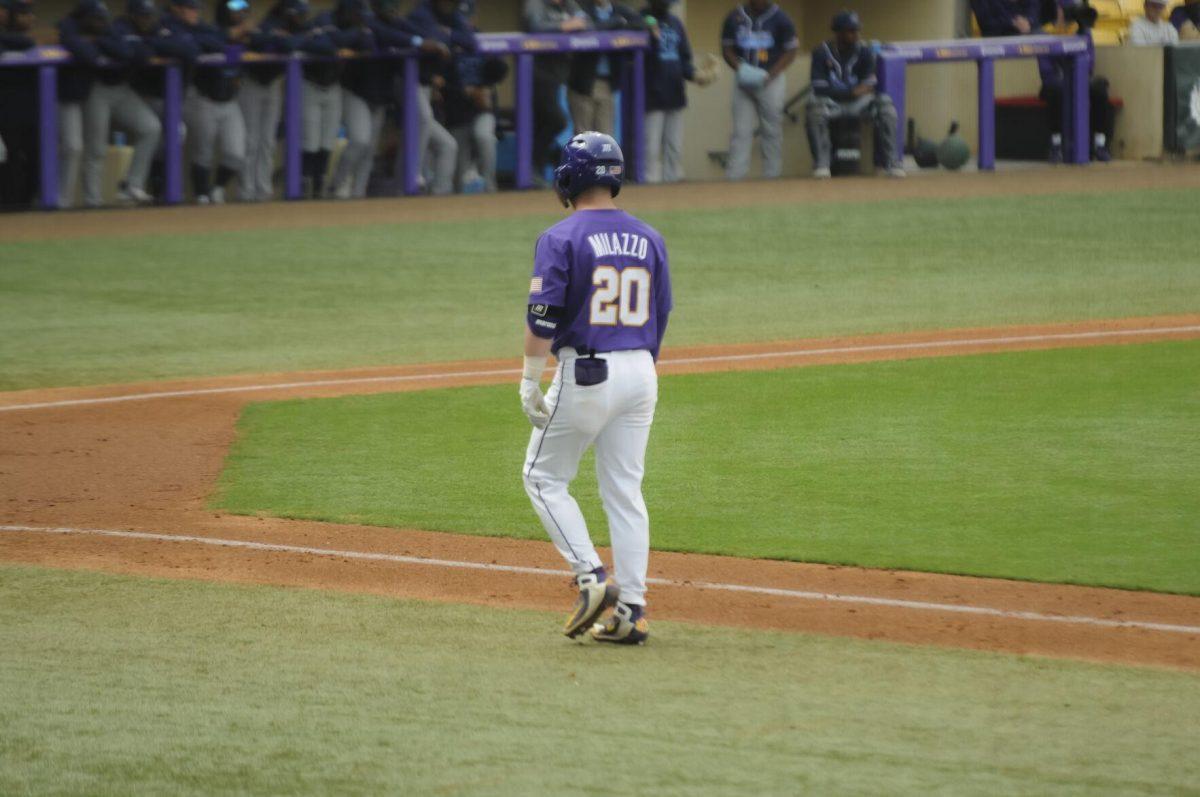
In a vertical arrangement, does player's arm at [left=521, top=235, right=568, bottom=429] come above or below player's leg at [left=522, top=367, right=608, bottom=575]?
above

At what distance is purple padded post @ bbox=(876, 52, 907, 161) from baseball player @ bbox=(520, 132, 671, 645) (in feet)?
53.3

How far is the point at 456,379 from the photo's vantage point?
11.0 m

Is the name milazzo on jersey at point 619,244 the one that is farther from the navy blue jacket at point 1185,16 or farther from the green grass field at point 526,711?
the navy blue jacket at point 1185,16

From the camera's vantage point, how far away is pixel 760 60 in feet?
69.1

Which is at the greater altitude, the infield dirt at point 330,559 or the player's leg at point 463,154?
the player's leg at point 463,154

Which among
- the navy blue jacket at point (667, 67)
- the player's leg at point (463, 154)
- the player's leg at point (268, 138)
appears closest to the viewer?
the player's leg at point (268, 138)

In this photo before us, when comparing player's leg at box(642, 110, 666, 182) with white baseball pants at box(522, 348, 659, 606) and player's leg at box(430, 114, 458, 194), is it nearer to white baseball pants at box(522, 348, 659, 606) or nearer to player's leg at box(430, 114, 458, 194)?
player's leg at box(430, 114, 458, 194)

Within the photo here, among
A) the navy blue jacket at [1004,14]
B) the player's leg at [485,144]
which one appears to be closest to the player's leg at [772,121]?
the player's leg at [485,144]

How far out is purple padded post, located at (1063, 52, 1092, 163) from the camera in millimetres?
22297

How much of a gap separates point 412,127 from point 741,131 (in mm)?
4314

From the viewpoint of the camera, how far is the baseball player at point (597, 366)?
5488 millimetres

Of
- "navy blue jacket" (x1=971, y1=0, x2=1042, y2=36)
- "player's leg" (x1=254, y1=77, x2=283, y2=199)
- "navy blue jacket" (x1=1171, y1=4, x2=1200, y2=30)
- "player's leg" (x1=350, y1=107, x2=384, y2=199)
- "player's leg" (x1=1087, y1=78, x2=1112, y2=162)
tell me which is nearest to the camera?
"player's leg" (x1=254, y1=77, x2=283, y2=199)

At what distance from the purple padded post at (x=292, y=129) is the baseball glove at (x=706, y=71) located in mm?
4819

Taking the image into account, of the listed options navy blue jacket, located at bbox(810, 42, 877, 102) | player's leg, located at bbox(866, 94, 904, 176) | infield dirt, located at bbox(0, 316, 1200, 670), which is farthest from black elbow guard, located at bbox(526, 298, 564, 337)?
player's leg, located at bbox(866, 94, 904, 176)
